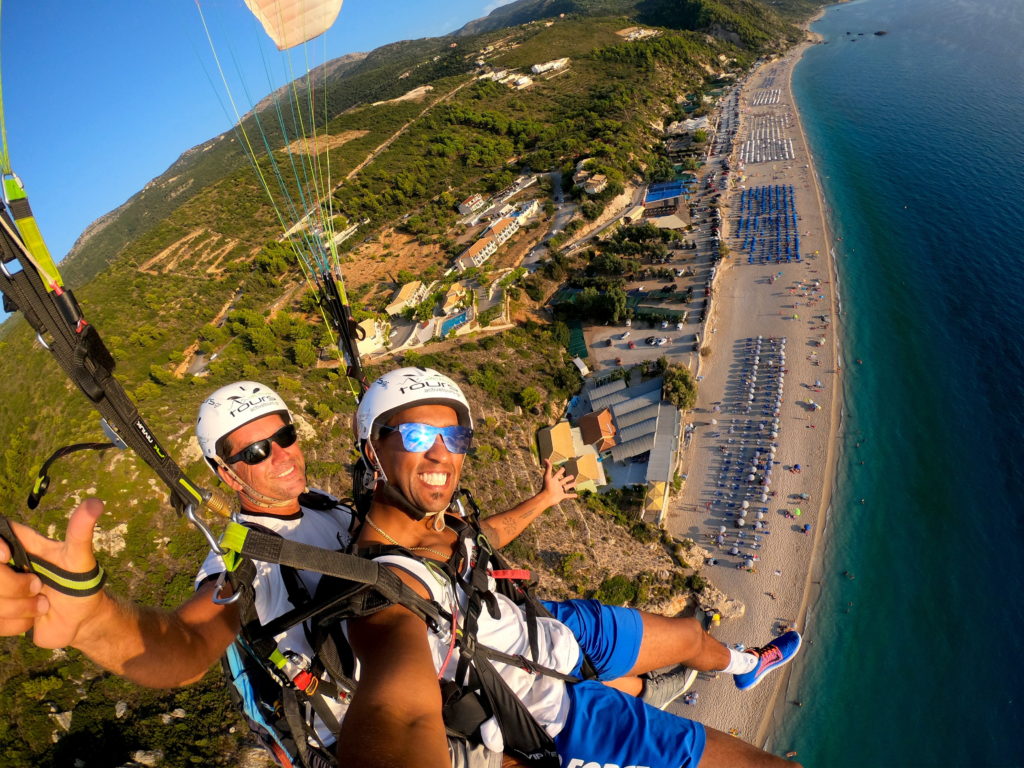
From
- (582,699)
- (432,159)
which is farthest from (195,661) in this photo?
(432,159)

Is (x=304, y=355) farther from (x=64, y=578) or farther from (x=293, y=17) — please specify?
(x=64, y=578)

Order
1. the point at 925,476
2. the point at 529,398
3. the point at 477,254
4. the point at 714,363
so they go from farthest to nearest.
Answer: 1. the point at 477,254
2. the point at 714,363
3. the point at 529,398
4. the point at 925,476

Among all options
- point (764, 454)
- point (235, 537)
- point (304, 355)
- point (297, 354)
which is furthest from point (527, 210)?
point (235, 537)

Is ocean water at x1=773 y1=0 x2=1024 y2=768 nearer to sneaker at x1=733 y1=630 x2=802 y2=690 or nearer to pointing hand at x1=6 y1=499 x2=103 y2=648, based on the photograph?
sneaker at x1=733 y1=630 x2=802 y2=690

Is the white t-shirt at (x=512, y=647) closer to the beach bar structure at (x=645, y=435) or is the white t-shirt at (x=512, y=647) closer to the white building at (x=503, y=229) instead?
the beach bar structure at (x=645, y=435)

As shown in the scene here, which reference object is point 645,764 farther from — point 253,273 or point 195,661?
point 253,273

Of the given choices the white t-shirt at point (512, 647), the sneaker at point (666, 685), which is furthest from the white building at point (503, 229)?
the white t-shirt at point (512, 647)
